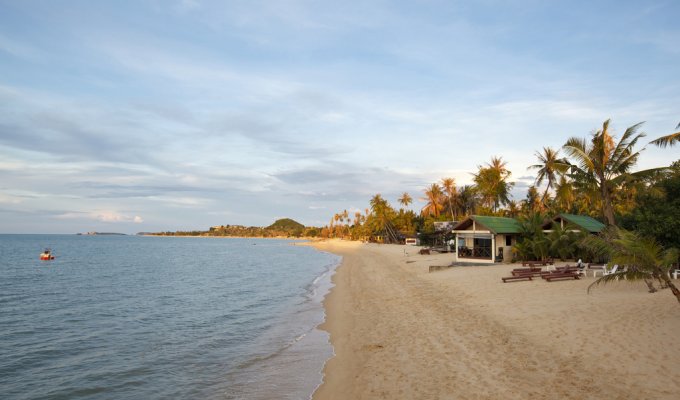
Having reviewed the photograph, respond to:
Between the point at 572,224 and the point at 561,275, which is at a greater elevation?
the point at 572,224

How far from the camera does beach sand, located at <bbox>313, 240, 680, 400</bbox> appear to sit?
7336 millimetres

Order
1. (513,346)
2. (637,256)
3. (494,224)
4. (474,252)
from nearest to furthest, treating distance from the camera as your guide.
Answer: (637,256) → (513,346) → (494,224) → (474,252)

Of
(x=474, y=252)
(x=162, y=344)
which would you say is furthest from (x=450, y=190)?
(x=162, y=344)

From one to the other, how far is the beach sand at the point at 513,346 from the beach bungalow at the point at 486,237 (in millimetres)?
10616

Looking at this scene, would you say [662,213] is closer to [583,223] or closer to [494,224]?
[583,223]

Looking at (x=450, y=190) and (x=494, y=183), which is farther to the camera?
(x=450, y=190)

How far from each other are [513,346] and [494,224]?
63.7 feet

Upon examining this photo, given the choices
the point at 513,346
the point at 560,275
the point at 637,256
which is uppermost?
the point at 637,256

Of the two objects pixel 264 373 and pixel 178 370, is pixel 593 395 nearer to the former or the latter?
pixel 264 373

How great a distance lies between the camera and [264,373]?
32.8 ft

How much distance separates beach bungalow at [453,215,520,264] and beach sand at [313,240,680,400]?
10616 millimetres

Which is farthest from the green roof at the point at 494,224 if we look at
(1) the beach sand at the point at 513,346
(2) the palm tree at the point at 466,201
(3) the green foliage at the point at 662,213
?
(2) the palm tree at the point at 466,201

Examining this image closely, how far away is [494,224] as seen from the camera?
2789 cm

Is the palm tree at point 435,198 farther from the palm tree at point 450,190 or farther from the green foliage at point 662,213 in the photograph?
the green foliage at point 662,213
